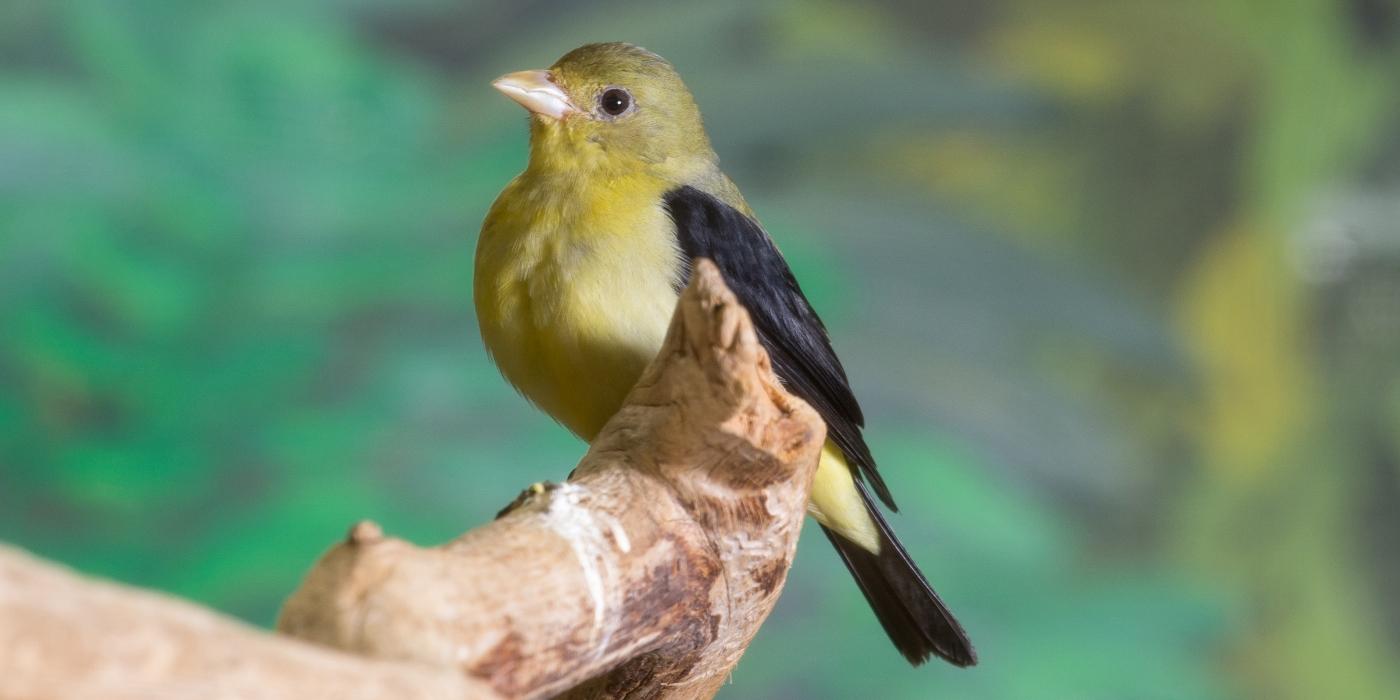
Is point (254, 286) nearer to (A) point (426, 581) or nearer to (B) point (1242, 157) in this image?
(A) point (426, 581)

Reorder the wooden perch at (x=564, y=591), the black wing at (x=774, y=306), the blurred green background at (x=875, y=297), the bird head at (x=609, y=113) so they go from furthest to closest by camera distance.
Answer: the blurred green background at (x=875, y=297) → the bird head at (x=609, y=113) → the black wing at (x=774, y=306) → the wooden perch at (x=564, y=591)

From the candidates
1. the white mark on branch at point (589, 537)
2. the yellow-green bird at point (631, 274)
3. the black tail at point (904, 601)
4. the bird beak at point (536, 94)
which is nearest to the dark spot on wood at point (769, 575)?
the white mark on branch at point (589, 537)

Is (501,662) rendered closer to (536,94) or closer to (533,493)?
(533,493)

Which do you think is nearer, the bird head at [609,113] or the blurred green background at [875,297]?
the bird head at [609,113]

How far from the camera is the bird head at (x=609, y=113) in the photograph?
2131mm

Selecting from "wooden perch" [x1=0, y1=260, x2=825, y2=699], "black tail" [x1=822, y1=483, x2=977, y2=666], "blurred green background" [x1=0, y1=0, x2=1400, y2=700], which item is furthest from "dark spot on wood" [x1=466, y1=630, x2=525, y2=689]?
"blurred green background" [x1=0, y1=0, x2=1400, y2=700]

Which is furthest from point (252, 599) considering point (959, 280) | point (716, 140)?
point (959, 280)

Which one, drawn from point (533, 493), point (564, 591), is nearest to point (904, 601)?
point (533, 493)

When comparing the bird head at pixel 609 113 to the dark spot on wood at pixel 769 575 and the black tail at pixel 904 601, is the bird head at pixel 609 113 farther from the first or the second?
the dark spot on wood at pixel 769 575

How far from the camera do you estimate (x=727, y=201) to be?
220cm

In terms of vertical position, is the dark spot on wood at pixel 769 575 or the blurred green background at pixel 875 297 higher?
the blurred green background at pixel 875 297

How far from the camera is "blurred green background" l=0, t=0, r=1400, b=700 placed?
3.69 meters

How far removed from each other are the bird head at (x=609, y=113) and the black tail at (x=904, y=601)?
2.09 ft

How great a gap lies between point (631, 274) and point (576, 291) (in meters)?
0.09
